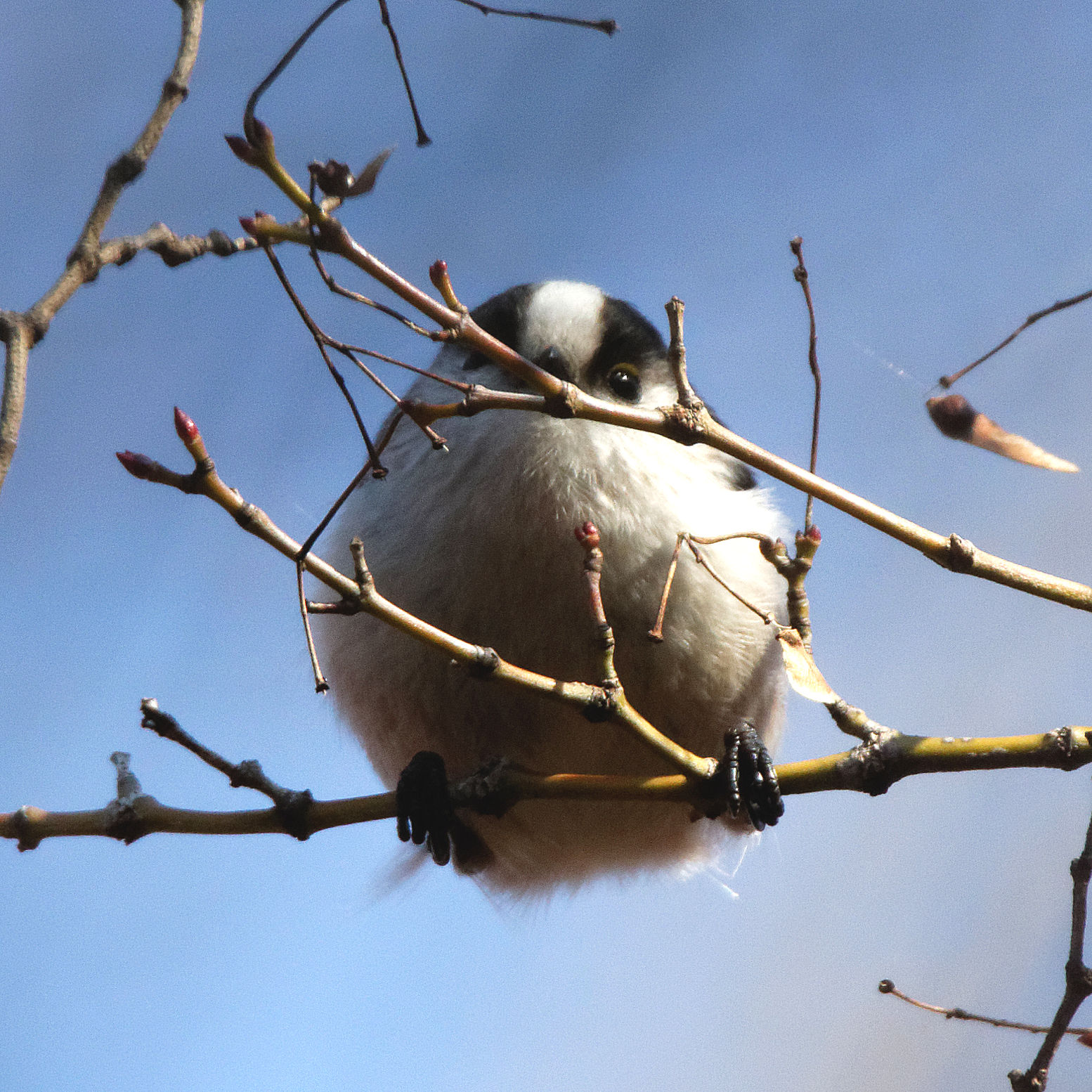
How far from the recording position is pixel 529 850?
2.57m

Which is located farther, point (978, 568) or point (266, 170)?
point (978, 568)

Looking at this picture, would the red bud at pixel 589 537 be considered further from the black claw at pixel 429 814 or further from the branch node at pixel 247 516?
the black claw at pixel 429 814

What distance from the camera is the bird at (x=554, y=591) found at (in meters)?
2.12

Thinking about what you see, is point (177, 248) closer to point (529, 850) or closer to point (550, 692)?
point (550, 692)

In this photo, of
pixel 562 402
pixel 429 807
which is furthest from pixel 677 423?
pixel 429 807

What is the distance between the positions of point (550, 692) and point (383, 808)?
0.28 metres

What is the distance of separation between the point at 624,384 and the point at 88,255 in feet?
5.10

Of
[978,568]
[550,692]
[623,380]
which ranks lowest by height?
[550,692]

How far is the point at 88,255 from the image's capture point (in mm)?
1044

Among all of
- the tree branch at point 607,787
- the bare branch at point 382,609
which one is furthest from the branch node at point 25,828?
the bare branch at point 382,609

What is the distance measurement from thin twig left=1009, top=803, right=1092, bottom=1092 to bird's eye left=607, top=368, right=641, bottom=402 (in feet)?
4.37

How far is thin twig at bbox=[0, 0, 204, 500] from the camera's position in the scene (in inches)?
36.3

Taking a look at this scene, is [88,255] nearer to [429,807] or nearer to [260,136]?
[260,136]

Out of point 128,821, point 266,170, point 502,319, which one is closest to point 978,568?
point 266,170
